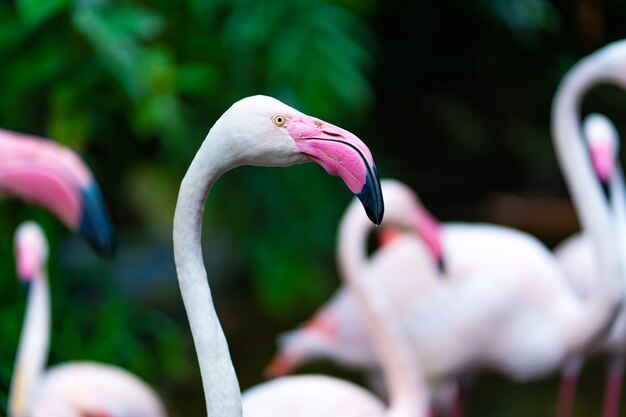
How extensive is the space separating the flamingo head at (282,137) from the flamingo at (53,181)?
0.88 m

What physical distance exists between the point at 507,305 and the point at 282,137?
2.29 m

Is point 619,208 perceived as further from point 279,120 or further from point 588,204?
point 279,120

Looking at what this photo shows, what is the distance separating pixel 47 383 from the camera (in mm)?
3150

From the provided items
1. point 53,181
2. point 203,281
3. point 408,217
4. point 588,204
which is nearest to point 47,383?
point 53,181

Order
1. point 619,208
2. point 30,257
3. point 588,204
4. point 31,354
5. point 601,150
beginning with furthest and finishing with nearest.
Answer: point 619,208, point 601,150, point 588,204, point 30,257, point 31,354

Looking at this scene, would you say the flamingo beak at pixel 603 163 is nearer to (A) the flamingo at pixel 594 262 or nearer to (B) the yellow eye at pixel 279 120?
(A) the flamingo at pixel 594 262

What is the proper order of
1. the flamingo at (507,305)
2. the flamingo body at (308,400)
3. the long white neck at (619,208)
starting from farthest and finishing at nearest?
the long white neck at (619,208)
the flamingo at (507,305)
the flamingo body at (308,400)

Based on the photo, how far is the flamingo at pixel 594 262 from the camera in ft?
12.9

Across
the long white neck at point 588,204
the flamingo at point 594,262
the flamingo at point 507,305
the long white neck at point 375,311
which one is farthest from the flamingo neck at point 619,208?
the long white neck at point 375,311

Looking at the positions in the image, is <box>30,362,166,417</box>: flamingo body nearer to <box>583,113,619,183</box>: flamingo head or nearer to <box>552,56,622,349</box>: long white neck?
<box>552,56,622,349</box>: long white neck

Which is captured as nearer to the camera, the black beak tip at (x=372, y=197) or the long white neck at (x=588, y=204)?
the black beak tip at (x=372, y=197)

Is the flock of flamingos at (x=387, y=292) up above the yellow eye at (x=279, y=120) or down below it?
below

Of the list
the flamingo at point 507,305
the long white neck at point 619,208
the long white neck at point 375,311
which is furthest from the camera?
the long white neck at point 619,208

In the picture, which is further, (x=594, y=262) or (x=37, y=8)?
(x=594, y=262)
